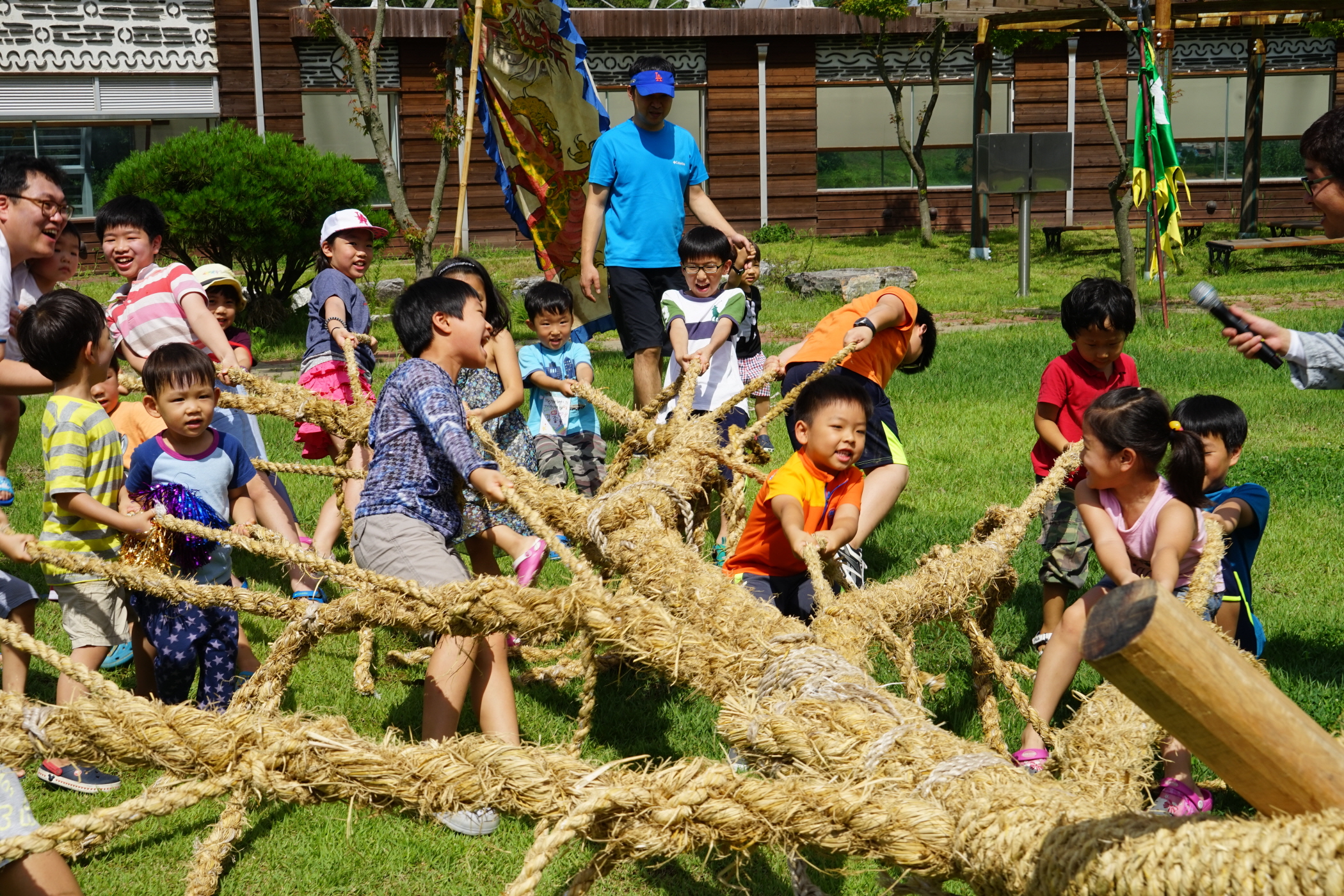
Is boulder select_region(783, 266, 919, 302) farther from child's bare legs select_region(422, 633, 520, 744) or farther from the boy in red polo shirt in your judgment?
child's bare legs select_region(422, 633, 520, 744)

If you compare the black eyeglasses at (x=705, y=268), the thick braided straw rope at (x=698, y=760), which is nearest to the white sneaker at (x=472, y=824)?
the thick braided straw rope at (x=698, y=760)

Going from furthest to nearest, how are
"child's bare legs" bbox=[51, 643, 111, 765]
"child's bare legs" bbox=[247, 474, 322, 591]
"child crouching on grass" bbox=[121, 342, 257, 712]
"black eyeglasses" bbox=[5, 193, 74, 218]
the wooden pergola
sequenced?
the wooden pergola, "black eyeglasses" bbox=[5, 193, 74, 218], "child's bare legs" bbox=[247, 474, 322, 591], "child crouching on grass" bbox=[121, 342, 257, 712], "child's bare legs" bbox=[51, 643, 111, 765]

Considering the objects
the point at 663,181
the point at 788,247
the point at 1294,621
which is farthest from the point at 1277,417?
the point at 788,247

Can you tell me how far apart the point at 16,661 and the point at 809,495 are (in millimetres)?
2500

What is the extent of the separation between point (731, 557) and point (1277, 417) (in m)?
4.83

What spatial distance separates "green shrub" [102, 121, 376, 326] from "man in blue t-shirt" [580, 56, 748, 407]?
19.5ft

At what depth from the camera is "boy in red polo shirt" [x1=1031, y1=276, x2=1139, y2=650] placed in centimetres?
392

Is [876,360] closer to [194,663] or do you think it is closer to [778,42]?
[194,663]

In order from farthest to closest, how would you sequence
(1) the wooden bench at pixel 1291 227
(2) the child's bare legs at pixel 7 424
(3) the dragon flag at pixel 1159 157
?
(1) the wooden bench at pixel 1291 227 < (3) the dragon flag at pixel 1159 157 < (2) the child's bare legs at pixel 7 424

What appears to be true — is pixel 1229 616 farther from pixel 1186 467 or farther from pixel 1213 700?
pixel 1213 700

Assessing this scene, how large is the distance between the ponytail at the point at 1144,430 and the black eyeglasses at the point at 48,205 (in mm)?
3749

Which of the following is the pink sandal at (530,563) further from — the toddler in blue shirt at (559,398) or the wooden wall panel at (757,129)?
the wooden wall panel at (757,129)

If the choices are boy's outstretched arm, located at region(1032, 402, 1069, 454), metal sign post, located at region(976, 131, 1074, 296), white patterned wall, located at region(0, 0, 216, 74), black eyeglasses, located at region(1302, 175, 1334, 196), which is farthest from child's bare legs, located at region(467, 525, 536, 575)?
white patterned wall, located at region(0, 0, 216, 74)

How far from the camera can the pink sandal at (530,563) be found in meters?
4.38
